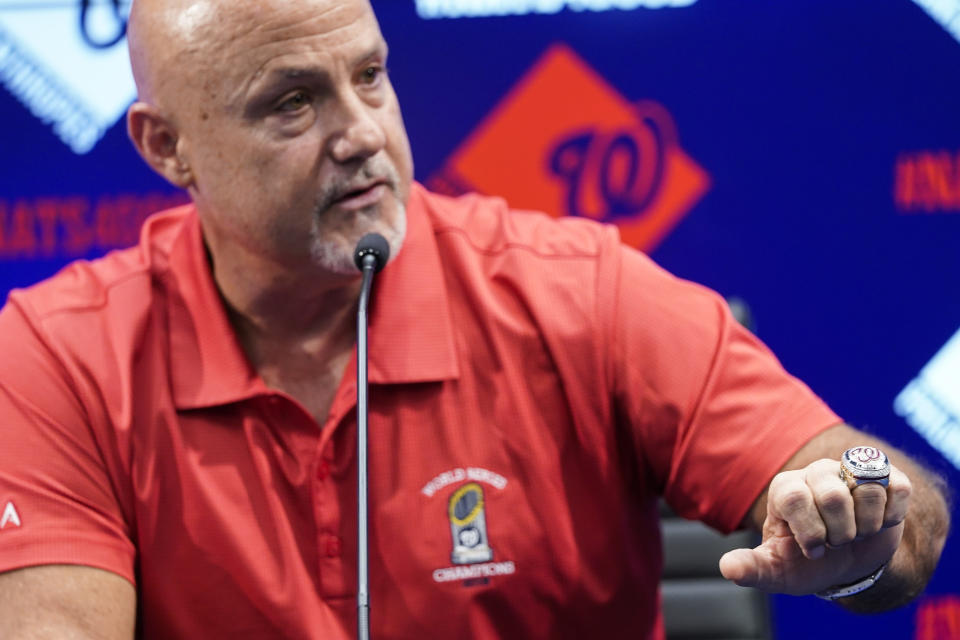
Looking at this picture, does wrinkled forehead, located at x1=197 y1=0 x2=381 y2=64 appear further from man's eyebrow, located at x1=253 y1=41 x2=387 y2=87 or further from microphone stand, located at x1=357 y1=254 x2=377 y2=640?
microphone stand, located at x1=357 y1=254 x2=377 y2=640

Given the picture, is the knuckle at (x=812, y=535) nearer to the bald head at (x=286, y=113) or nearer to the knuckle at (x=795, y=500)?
the knuckle at (x=795, y=500)

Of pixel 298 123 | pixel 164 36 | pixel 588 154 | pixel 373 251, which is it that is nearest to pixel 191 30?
pixel 164 36

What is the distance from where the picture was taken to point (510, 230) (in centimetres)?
144

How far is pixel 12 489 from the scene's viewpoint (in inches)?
49.8

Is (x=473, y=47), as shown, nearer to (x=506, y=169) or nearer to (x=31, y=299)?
(x=506, y=169)

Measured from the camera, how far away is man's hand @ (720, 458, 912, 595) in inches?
34.5

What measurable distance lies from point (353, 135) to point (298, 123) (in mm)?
67

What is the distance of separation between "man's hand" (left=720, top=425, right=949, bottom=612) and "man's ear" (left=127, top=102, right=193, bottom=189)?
32.5 inches

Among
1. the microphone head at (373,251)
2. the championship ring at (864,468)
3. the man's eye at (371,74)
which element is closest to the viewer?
the championship ring at (864,468)

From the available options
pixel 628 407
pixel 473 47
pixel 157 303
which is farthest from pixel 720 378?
pixel 473 47

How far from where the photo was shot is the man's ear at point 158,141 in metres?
1.39

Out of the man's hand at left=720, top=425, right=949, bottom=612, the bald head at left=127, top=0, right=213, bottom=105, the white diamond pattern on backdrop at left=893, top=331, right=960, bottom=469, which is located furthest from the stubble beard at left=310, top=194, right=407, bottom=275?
the white diamond pattern on backdrop at left=893, top=331, right=960, bottom=469

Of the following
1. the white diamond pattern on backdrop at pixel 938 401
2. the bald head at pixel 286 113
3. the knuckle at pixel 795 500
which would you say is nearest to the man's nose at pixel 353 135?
the bald head at pixel 286 113

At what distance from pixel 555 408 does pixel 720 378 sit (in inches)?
7.5
